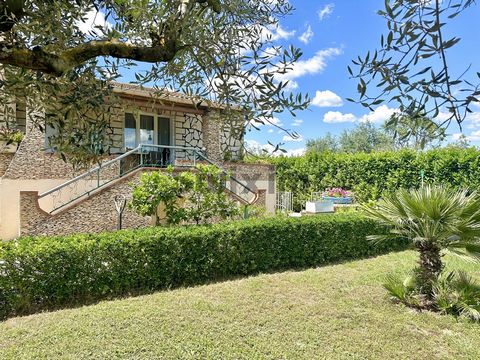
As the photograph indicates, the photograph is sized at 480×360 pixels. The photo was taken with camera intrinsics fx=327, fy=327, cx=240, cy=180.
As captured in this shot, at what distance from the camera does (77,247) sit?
601cm

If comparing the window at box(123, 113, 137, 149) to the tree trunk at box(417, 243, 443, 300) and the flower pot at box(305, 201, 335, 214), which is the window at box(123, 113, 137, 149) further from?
the tree trunk at box(417, 243, 443, 300)

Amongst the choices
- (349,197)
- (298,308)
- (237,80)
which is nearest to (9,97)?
(237,80)

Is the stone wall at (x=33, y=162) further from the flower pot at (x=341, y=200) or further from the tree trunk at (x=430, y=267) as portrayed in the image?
the flower pot at (x=341, y=200)

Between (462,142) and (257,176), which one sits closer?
→ (462,142)

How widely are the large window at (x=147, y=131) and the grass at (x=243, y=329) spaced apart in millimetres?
10248

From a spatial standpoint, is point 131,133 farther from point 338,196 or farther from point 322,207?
point 338,196

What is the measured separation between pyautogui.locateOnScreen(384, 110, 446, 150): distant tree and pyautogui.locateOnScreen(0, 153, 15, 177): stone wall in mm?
11970

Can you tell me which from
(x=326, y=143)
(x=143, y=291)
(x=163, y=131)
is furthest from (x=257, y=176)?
(x=326, y=143)

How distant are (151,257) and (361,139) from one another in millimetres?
56941

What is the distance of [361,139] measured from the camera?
5794 centimetres

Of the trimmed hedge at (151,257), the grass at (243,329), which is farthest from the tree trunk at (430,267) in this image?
the trimmed hedge at (151,257)

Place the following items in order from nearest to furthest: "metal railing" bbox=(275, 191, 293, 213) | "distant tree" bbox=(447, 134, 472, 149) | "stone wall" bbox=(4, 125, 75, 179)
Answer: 1. "distant tree" bbox=(447, 134, 472, 149)
2. "stone wall" bbox=(4, 125, 75, 179)
3. "metal railing" bbox=(275, 191, 293, 213)

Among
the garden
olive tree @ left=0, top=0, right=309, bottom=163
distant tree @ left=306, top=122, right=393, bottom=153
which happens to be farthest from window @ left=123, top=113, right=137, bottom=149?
distant tree @ left=306, top=122, right=393, bottom=153

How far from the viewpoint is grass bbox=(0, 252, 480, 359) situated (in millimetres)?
4328
